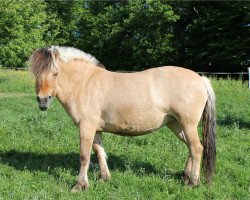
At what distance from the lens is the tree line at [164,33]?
1543 inches

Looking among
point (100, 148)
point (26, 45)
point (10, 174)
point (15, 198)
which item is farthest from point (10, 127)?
point (26, 45)

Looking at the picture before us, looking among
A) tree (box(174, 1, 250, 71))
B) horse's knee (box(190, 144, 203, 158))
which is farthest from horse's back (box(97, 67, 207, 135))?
tree (box(174, 1, 250, 71))

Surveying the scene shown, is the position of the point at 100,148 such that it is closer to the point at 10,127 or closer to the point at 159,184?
the point at 159,184

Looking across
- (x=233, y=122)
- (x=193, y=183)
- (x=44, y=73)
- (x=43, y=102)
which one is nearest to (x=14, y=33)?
(x=233, y=122)

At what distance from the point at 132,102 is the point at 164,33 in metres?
39.5

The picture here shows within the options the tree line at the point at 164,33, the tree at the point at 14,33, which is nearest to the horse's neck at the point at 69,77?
the tree at the point at 14,33

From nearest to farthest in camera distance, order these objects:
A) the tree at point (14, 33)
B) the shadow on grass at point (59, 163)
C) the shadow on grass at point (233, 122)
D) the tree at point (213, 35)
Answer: the shadow on grass at point (59, 163) < the shadow on grass at point (233, 122) < the tree at point (14, 33) < the tree at point (213, 35)

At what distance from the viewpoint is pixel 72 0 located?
52.8 meters

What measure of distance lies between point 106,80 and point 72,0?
48.8 m

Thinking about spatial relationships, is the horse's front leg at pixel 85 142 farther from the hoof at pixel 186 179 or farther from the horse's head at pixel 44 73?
the hoof at pixel 186 179

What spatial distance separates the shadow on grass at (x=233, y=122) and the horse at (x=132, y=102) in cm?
465

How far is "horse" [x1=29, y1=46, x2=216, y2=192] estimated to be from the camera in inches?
236

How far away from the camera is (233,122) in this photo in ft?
36.4

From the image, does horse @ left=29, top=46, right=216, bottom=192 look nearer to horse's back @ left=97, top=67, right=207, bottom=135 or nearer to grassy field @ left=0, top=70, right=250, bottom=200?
horse's back @ left=97, top=67, right=207, bottom=135
